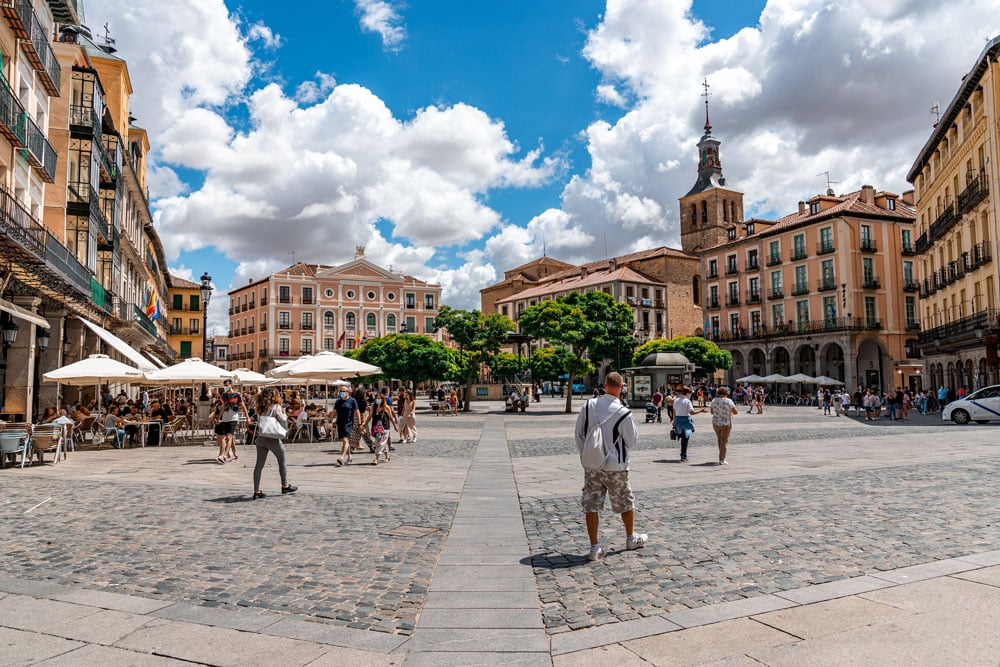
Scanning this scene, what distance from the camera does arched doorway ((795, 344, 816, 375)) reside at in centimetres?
5328

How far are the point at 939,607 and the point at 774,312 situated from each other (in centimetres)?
5483

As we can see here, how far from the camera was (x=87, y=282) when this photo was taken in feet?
66.9

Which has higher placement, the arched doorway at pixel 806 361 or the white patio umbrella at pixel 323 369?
the arched doorway at pixel 806 361

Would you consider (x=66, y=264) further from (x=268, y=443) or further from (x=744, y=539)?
(x=744, y=539)

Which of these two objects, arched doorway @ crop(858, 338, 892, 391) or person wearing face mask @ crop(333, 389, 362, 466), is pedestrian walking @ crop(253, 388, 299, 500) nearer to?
person wearing face mask @ crop(333, 389, 362, 466)

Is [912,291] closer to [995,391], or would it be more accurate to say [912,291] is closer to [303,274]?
[995,391]

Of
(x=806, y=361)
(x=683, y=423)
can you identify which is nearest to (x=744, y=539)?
(x=683, y=423)

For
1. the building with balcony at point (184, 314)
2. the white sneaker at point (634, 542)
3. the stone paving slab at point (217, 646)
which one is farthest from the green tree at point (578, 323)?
Result: the building with balcony at point (184, 314)

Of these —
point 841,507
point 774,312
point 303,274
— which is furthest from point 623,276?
point 841,507

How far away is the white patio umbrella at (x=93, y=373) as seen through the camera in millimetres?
15969

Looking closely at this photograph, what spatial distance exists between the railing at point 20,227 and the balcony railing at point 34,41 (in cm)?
436

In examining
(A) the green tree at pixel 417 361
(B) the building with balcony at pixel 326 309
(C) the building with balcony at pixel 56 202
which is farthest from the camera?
(B) the building with balcony at pixel 326 309

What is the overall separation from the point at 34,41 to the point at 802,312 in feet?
164

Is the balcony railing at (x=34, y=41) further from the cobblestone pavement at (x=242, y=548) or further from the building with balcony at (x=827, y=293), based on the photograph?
the building with balcony at (x=827, y=293)
